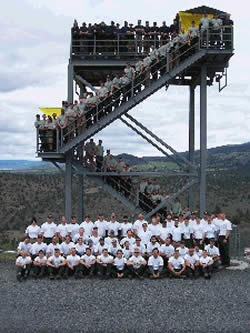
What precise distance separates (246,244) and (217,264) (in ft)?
26.4

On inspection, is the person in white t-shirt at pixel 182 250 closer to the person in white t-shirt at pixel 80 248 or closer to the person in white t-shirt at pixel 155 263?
the person in white t-shirt at pixel 155 263

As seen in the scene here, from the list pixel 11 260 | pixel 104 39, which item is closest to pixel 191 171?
pixel 104 39

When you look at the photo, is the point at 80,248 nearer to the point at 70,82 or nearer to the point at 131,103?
the point at 131,103

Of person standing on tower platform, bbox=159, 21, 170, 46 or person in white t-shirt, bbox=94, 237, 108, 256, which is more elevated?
person standing on tower platform, bbox=159, 21, 170, 46

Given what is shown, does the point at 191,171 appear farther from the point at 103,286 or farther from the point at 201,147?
the point at 103,286

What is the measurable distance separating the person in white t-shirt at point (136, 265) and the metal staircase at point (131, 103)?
529cm

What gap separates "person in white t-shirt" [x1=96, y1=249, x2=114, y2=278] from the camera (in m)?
18.8

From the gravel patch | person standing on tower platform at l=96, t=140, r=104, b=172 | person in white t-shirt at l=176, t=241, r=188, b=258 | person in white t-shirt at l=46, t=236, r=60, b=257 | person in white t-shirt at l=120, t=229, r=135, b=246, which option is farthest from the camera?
person standing on tower platform at l=96, t=140, r=104, b=172

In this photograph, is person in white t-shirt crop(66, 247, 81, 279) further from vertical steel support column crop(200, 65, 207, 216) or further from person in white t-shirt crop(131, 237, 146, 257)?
vertical steel support column crop(200, 65, 207, 216)

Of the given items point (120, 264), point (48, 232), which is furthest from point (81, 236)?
point (120, 264)

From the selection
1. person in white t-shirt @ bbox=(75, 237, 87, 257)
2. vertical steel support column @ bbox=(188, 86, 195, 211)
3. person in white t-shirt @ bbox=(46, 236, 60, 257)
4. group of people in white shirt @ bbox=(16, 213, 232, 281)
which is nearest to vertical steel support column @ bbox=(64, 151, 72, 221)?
group of people in white shirt @ bbox=(16, 213, 232, 281)

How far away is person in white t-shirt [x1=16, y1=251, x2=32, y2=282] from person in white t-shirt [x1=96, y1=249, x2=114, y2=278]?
6.92 feet

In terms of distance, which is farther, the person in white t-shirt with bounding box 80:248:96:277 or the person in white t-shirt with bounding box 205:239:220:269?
the person in white t-shirt with bounding box 205:239:220:269

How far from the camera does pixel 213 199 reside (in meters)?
64.9
